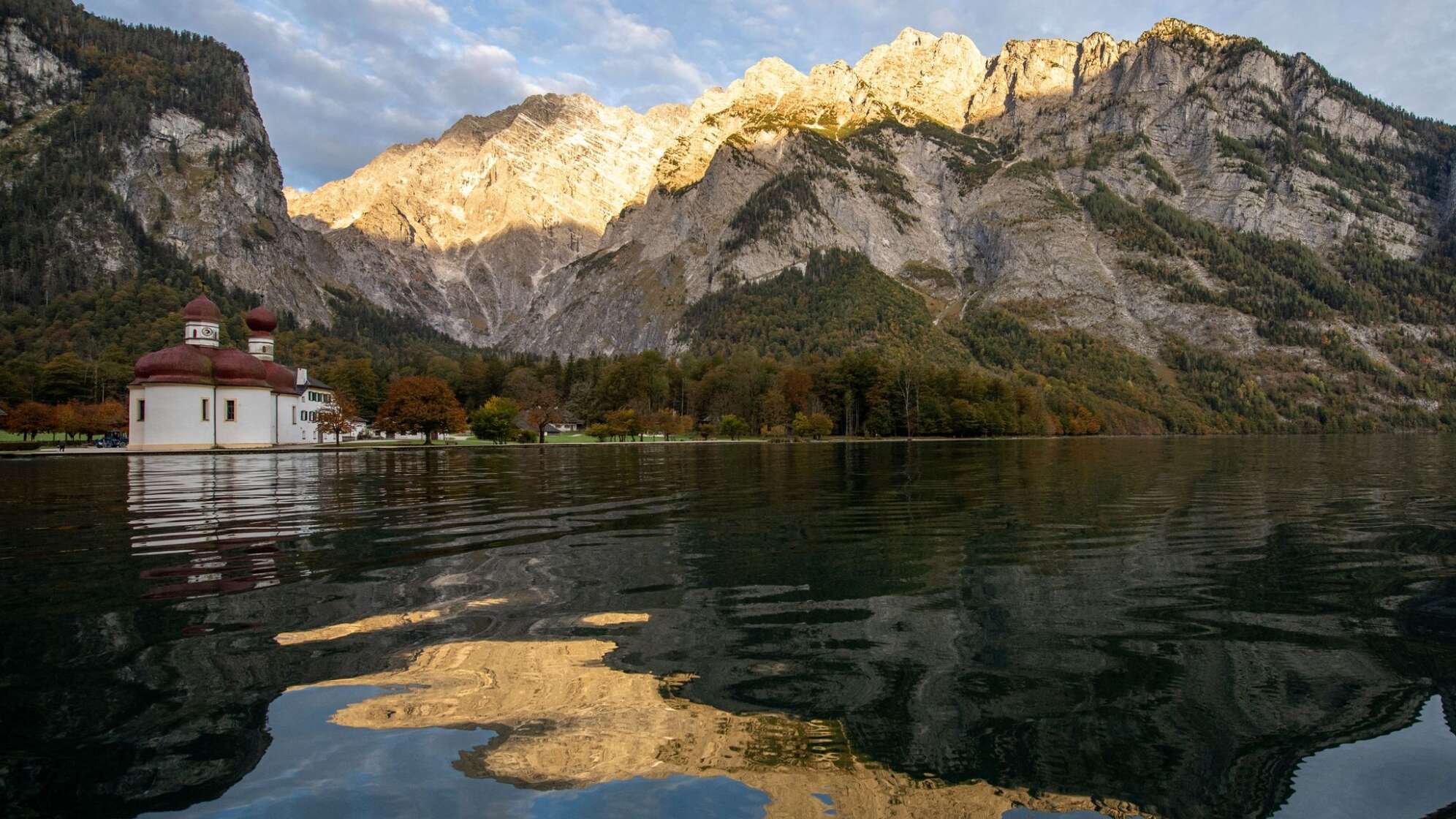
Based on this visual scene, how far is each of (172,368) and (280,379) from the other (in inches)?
624

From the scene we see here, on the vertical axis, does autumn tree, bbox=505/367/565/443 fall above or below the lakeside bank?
above

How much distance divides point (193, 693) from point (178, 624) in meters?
3.26

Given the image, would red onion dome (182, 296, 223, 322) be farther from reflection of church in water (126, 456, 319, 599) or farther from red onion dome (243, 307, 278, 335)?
reflection of church in water (126, 456, 319, 599)

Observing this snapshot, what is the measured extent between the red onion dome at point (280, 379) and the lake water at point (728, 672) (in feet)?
309

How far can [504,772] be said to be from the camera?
18.4 feet

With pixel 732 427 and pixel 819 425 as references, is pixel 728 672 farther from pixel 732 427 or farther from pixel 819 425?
pixel 732 427

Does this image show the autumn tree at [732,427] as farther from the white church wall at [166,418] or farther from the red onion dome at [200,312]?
the red onion dome at [200,312]

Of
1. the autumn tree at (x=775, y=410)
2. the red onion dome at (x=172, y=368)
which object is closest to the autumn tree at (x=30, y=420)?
the red onion dome at (x=172, y=368)

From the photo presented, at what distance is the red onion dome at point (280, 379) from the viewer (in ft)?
333

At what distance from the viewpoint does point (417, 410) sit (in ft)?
341

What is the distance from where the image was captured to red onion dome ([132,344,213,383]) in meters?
88.6

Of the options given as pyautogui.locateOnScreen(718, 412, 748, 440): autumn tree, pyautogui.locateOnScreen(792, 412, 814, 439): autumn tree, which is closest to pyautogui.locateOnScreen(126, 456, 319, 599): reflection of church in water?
pyautogui.locateOnScreen(792, 412, 814, 439): autumn tree

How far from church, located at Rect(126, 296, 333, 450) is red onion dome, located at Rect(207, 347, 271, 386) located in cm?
8

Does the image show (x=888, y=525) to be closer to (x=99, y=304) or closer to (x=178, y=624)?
(x=178, y=624)
